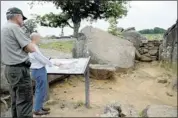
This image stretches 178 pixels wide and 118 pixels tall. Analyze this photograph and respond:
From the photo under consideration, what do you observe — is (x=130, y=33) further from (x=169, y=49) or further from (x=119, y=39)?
(x=169, y=49)

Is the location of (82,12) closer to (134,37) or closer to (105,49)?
(134,37)

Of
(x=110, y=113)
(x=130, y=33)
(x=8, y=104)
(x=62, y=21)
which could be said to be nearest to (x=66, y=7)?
(x=62, y=21)

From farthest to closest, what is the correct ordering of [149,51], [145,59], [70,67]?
[149,51], [145,59], [70,67]

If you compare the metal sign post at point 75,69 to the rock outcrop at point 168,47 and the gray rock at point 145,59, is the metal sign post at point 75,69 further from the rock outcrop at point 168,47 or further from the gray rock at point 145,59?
the gray rock at point 145,59

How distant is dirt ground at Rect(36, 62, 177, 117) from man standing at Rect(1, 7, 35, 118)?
4.51 feet

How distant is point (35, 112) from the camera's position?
632 cm

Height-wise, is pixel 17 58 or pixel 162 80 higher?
pixel 17 58

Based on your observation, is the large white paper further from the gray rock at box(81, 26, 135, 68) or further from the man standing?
the gray rock at box(81, 26, 135, 68)

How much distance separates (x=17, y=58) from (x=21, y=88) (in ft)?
1.50

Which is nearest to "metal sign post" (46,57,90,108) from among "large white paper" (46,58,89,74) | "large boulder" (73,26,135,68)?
"large white paper" (46,58,89,74)

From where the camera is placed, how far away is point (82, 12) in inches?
1093

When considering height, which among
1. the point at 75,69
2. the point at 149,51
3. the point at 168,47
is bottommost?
the point at 149,51

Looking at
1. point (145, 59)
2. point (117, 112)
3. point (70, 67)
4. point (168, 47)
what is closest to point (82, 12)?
point (145, 59)

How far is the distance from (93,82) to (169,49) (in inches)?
103
